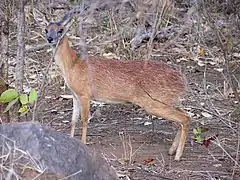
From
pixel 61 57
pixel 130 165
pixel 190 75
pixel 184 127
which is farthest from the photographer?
pixel 190 75

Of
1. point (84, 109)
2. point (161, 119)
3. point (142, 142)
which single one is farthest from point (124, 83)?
point (161, 119)

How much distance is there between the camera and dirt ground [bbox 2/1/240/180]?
6230mm

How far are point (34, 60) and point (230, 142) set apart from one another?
353 cm

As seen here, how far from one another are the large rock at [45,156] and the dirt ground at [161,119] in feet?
2.84

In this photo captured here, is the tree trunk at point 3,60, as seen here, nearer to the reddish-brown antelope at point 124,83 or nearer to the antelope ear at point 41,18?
the reddish-brown antelope at point 124,83

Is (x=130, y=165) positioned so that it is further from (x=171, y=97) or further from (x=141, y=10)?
(x=141, y=10)

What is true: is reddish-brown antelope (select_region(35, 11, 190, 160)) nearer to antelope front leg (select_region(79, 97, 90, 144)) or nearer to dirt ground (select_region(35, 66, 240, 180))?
antelope front leg (select_region(79, 97, 90, 144))

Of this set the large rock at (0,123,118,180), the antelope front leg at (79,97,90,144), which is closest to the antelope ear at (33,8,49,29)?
the antelope front leg at (79,97,90,144)

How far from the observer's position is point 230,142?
6.98 m

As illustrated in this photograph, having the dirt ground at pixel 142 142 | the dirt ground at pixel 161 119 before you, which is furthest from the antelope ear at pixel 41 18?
the dirt ground at pixel 142 142

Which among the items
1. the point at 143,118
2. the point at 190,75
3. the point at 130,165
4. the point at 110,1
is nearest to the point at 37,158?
the point at 110,1

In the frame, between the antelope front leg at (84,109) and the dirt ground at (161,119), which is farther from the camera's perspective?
the antelope front leg at (84,109)

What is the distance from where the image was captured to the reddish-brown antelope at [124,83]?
7078 millimetres

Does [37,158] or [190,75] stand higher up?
[37,158]
